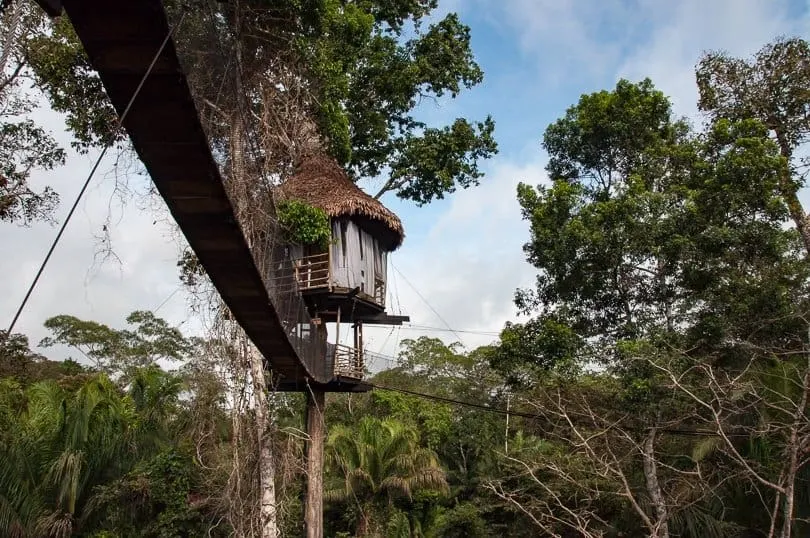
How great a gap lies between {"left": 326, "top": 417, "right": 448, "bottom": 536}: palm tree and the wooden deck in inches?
403

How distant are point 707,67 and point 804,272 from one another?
4.25 meters

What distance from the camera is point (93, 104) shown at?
7926 mm

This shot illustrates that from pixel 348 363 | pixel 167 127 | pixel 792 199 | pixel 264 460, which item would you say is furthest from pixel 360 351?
pixel 167 127

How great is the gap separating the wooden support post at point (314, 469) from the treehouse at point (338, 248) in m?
0.58

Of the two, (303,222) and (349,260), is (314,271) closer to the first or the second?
(349,260)

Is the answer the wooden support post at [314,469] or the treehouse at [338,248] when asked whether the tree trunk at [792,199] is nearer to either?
the treehouse at [338,248]

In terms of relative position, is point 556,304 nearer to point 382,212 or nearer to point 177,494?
point 382,212

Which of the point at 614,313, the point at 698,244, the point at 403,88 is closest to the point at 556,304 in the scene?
the point at 614,313

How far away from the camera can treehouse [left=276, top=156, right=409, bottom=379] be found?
8.88m

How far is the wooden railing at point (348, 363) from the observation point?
9047 mm

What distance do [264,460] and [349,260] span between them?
3.37 meters

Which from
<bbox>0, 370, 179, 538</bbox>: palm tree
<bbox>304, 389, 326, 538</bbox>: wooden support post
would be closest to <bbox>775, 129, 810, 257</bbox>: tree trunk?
<bbox>304, 389, 326, 538</bbox>: wooden support post

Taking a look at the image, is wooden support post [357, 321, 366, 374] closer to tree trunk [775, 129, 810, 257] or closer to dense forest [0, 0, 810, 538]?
dense forest [0, 0, 810, 538]

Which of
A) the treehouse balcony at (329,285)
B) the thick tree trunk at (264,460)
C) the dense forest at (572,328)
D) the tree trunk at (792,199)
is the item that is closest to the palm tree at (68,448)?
the dense forest at (572,328)
